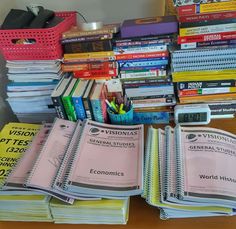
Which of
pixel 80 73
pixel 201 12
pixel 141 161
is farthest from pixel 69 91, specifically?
pixel 201 12

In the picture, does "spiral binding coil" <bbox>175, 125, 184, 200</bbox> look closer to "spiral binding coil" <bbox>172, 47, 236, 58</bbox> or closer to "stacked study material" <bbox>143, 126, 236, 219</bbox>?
"stacked study material" <bbox>143, 126, 236, 219</bbox>

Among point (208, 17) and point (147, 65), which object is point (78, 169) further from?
point (208, 17)

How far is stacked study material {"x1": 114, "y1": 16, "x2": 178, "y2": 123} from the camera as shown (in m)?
0.80

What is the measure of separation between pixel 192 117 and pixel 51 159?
47 cm

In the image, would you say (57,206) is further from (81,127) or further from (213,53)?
(213,53)

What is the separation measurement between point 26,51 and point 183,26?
1.62 ft

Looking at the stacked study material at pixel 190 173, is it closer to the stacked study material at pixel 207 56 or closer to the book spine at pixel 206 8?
the stacked study material at pixel 207 56

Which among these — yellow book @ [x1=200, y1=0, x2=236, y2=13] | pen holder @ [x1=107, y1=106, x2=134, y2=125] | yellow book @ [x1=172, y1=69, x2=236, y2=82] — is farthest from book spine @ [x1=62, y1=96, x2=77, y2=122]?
yellow book @ [x1=200, y1=0, x2=236, y2=13]

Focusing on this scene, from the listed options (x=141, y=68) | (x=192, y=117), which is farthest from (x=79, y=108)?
(x=192, y=117)

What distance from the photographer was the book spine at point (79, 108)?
775 millimetres

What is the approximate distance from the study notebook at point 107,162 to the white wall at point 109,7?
0.48 m

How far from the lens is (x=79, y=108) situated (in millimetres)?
792

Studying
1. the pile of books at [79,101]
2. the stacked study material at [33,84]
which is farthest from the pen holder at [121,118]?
the stacked study material at [33,84]

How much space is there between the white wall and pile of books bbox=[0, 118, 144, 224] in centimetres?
48
